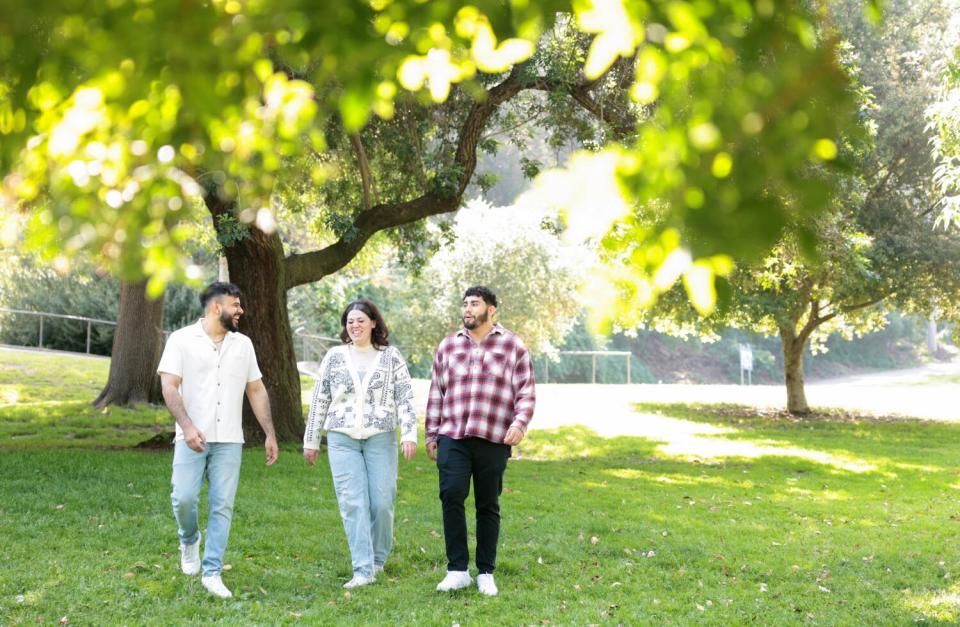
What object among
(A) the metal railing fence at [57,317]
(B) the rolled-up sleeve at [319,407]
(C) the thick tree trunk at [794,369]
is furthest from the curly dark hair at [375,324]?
(A) the metal railing fence at [57,317]

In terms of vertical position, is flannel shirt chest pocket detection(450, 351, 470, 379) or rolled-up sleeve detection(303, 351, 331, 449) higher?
flannel shirt chest pocket detection(450, 351, 470, 379)

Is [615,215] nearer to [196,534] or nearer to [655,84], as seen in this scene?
[655,84]

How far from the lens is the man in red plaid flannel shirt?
260 inches

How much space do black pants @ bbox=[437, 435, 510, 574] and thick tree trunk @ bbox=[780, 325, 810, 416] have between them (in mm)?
19004

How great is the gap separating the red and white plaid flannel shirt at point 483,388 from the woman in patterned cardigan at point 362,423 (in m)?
0.33

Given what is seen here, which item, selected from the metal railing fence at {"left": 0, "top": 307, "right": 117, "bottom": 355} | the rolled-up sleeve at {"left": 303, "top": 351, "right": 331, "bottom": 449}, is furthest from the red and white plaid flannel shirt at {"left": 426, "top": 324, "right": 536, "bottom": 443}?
the metal railing fence at {"left": 0, "top": 307, "right": 117, "bottom": 355}

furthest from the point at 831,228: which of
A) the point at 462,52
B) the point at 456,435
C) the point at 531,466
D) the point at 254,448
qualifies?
the point at 462,52

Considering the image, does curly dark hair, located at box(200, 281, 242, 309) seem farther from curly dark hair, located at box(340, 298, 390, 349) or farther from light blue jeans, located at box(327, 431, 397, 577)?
light blue jeans, located at box(327, 431, 397, 577)

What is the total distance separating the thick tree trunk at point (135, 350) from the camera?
57.9 feet

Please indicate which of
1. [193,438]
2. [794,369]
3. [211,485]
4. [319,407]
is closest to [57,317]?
[794,369]

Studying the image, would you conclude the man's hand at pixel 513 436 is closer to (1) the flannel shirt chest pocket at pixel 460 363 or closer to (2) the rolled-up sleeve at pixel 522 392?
(2) the rolled-up sleeve at pixel 522 392

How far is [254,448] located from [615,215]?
1222 centimetres

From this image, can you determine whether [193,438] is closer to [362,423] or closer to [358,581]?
[362,423]

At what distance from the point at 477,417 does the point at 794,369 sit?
66.3ft
